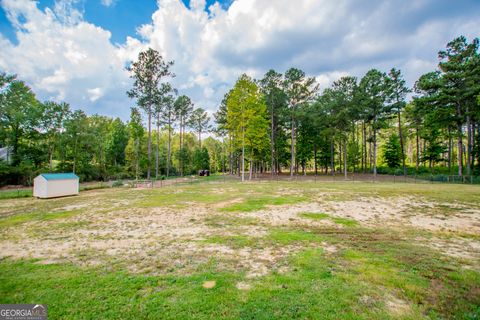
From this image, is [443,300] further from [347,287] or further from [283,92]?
[283,92]

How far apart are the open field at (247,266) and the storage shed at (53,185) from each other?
845 cm

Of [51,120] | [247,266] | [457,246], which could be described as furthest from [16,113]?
[457,246]

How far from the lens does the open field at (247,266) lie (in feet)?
9.90

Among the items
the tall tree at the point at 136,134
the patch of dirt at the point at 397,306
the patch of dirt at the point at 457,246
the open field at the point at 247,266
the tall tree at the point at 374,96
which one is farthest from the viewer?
the tall tree at the point at 136,134

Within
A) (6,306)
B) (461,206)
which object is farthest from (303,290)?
(461,206)

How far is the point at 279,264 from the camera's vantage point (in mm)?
4410

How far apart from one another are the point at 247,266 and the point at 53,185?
19.3 meters

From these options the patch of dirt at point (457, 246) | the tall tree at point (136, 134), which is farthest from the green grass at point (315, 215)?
the tall tree at point (136, 134)

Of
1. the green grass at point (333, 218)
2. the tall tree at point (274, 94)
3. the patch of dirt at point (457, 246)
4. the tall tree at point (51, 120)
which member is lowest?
the green grass at point (333, 218)

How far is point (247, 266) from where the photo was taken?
14.3 feet

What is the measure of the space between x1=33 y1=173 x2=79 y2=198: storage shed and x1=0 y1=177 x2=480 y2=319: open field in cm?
845

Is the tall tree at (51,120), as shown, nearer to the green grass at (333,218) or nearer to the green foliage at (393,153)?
the green grass at (333,218)

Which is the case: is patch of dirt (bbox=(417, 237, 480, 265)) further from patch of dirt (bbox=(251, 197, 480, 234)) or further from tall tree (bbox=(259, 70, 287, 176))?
tall tree (bbox=(259, 70, 287, 176))

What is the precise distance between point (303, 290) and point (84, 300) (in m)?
3.69
